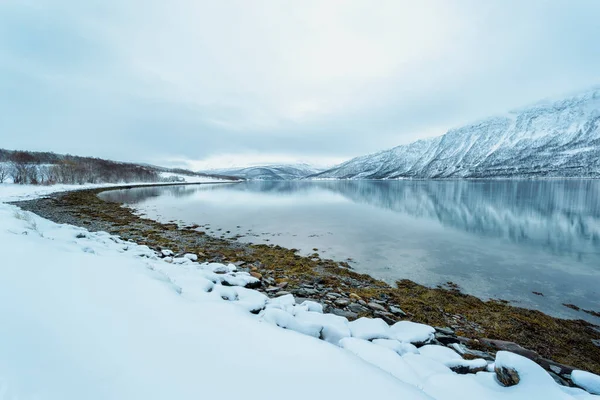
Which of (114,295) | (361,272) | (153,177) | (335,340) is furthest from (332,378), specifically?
(153,177)

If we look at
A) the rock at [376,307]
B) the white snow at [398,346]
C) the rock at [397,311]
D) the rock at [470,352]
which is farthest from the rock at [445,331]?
the white snow at [398,346]

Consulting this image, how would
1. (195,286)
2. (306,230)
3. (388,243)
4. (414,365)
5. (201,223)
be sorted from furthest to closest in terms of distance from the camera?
(201,223) < (306,230) < (388,243) < (195,286) < (414,365)

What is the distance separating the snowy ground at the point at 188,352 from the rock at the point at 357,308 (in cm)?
141

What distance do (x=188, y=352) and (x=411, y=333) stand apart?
14.2 feet

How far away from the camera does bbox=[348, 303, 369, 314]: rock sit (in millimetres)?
6809

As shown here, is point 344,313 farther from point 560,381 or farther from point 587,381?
point 587,381

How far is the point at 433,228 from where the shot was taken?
20500 mm

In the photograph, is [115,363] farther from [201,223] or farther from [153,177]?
[153,177]

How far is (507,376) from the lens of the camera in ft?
11.8

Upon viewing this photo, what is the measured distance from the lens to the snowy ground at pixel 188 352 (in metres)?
2.46

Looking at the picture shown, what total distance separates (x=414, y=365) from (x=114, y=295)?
16.8ft

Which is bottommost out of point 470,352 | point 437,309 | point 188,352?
point 437,309

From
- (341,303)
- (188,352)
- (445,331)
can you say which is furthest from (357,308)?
(188,352)

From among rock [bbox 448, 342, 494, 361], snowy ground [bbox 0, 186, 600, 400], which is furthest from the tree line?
rock [bbox 448, 342, 494, 361]
